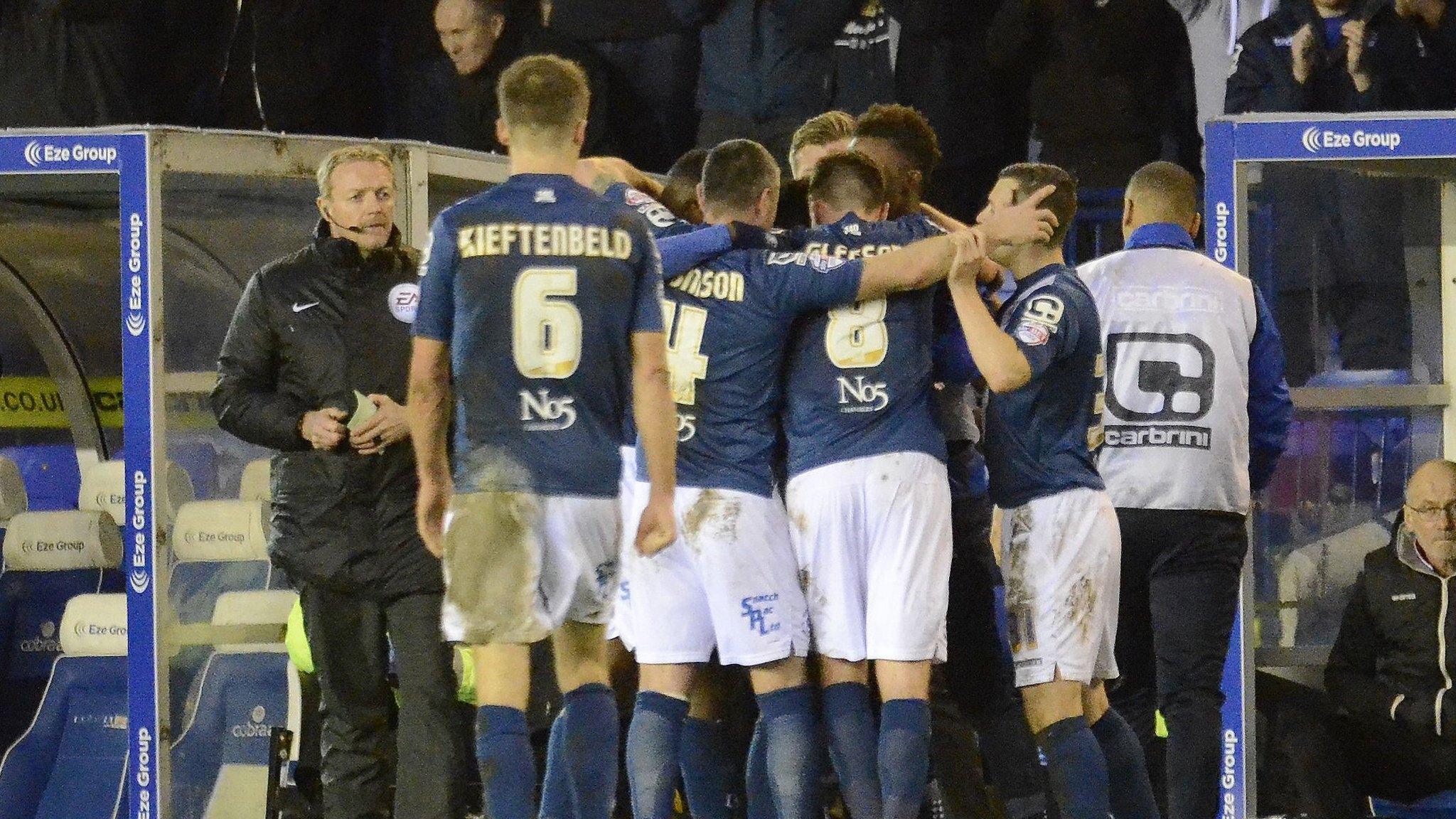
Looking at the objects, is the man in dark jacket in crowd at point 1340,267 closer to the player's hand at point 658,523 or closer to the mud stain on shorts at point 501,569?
the player's hand at point 658,523

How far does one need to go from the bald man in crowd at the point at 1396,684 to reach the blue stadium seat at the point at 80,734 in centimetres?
428

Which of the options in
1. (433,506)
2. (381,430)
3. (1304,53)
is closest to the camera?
(433,506)

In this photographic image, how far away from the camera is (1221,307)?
6203 mm

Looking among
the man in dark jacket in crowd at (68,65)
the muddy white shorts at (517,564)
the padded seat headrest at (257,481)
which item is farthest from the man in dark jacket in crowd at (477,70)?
the muddy white shorts at (517,564)

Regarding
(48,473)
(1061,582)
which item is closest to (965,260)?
(1061,582)

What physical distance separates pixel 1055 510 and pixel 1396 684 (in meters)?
2.12

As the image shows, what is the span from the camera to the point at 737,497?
5.64 m

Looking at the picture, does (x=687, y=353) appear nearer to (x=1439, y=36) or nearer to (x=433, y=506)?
(x=433, y=506)

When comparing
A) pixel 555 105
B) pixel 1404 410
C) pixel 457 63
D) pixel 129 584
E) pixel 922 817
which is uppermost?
pixel 457 63

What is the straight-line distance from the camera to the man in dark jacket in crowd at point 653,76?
8945 mm

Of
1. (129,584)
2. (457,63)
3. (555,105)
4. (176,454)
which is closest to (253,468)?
(176,454)

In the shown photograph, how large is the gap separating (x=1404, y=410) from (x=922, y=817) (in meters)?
2.53

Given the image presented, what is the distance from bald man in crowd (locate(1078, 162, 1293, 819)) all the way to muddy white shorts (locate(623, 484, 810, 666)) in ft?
3.85

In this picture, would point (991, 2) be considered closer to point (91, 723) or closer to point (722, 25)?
point (722, 25)
